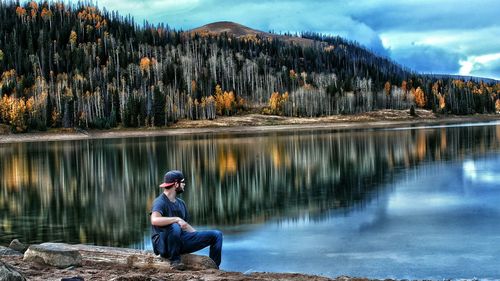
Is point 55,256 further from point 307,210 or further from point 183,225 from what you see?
point 307,210

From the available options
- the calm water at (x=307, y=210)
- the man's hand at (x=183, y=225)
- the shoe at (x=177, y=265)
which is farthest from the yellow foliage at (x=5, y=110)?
the man's hand at (x=183, y=225)

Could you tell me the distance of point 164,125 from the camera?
6767 inches

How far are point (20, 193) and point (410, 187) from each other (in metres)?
22.8

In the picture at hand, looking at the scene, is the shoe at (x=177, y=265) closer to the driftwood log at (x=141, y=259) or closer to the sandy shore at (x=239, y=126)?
the driftwood log at (x=141, y=259)

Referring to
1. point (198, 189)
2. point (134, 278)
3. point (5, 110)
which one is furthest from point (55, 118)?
point (134, 278)

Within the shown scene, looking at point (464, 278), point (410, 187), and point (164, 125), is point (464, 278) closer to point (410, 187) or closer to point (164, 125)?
point (410, 187)

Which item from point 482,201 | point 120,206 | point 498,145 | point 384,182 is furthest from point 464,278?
point 498,145

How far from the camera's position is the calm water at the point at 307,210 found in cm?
1723

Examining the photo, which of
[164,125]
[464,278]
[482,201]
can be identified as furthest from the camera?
[164,125]

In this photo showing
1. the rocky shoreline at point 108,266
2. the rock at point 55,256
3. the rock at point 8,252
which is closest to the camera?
the rocky shoreline at point 108,266

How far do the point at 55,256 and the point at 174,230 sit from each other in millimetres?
2780

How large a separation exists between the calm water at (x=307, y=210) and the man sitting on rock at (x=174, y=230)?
347 cm

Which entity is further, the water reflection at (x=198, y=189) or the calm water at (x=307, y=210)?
the water reflection at (x=198, y=189)

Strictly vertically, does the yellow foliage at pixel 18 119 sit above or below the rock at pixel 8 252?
above
